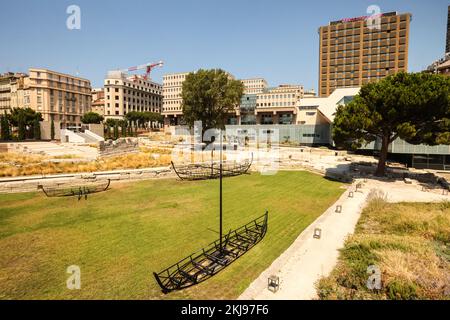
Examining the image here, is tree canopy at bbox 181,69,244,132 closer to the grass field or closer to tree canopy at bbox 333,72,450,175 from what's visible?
tree canopy at bbox 333,72,450,175

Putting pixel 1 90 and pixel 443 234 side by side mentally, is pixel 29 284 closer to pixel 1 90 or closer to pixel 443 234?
pixel 443 234

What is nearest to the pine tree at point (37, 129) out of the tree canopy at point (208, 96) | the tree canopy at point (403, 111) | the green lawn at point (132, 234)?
the tree canopy at point (208, 96)

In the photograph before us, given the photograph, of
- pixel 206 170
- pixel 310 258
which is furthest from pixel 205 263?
pixel 206 170

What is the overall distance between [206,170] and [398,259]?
24522 mm

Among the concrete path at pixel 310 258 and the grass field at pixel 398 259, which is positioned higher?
the grass field at pixel 398 259

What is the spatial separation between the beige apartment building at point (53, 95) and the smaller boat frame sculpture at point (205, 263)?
102410mm

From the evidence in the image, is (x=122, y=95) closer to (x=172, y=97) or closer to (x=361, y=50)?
(x=172, y=97)

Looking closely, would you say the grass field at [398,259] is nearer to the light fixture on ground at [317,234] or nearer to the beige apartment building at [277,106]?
the light fixture on ground at [317,234]

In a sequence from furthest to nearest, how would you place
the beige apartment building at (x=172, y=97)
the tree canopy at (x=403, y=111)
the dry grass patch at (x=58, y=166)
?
1. the beige apartment building at (x=172, y=97)
2. the dry grass patch at (x=58, y=166)
3. the tree canopy at (x=403, y=111)

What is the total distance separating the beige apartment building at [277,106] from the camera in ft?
342

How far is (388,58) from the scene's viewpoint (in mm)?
104000

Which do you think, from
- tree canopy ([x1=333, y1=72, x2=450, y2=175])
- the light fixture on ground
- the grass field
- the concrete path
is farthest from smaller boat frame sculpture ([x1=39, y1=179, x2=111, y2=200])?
tree canopy ([x1=333, y1=72, x2=450, y2=175])

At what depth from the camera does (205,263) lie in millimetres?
11711
